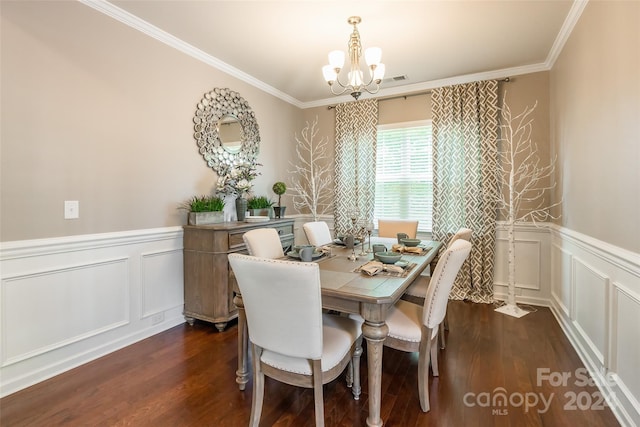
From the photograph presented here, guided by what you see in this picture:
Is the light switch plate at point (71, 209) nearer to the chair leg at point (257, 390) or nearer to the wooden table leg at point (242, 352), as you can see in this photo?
the wooden table leg at point (242, 352)

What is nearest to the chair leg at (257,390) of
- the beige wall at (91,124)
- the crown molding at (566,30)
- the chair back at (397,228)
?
the beige wall at (91,124)

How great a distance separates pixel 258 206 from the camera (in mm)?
3766

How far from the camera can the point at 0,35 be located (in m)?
1.89

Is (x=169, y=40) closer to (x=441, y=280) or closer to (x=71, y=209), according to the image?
(x=71, y=209)

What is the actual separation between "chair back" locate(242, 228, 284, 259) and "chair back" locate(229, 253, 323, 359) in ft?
2.39

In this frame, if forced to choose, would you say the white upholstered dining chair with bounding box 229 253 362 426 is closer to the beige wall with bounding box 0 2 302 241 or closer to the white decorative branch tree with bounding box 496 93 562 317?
the beige wall with bounding box 0 2 302 241

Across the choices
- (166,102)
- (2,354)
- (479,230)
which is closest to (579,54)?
(479,230)

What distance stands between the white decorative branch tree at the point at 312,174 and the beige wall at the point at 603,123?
113 inches

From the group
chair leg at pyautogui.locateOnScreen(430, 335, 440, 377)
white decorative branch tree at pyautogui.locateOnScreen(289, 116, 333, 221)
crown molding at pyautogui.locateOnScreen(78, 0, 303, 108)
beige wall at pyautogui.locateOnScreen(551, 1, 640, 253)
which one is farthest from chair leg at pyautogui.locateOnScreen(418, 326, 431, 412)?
crown molding at pyautogui.locateOnScreen(78, 0, 303, 108)

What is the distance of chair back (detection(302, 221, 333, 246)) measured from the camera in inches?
118

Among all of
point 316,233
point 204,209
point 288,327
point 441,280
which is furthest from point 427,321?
point 204,209

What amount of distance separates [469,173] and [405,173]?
802mm

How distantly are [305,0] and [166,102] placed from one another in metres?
1.56

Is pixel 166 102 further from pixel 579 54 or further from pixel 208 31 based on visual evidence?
pixel 579 54
